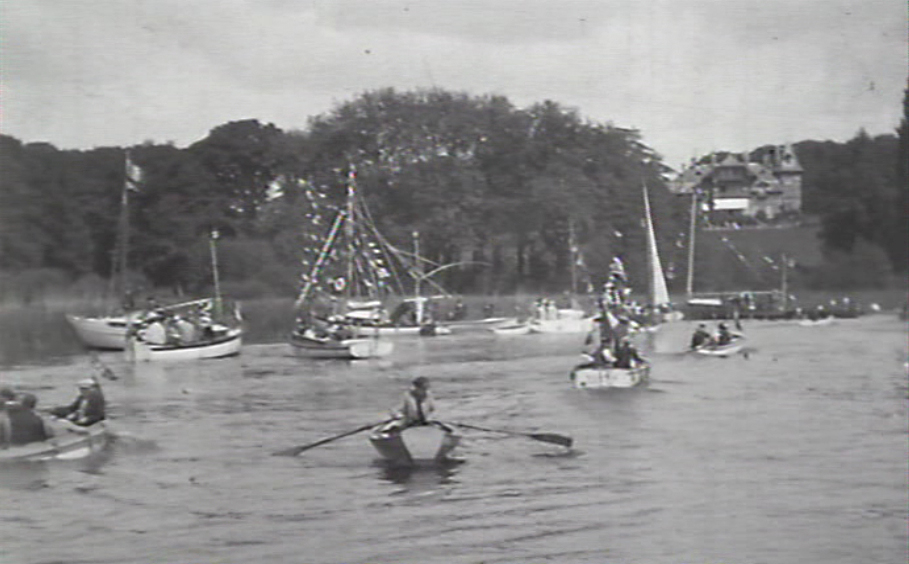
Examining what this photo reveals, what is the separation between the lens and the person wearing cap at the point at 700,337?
68.3 feet

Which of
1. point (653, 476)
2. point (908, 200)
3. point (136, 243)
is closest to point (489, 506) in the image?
point (653, 476)

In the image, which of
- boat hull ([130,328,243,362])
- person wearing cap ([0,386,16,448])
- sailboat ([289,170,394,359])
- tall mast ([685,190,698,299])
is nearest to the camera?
person wearing cap ([0,386,16,448])

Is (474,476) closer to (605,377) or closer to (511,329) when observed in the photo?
(605,377)

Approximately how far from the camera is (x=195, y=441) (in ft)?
39.1

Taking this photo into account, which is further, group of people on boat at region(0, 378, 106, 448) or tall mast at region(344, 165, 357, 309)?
tall mast at region(344, 165, 357, 309)

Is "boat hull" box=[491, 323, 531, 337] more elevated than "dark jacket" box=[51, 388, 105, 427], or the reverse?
"boat hull" box=[491, 323, 531, 337]

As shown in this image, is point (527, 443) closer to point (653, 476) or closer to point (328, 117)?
point (653, 476)

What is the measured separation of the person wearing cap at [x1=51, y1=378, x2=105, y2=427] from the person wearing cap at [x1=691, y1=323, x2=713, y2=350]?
11.9 m

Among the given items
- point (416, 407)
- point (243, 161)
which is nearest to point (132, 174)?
point (243, 161)

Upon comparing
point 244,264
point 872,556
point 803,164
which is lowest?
point 872,556

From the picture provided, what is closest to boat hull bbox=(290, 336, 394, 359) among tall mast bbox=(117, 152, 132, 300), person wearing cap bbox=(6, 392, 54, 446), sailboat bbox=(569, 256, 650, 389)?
sailboat bbox=(569, 256, 650, 389)

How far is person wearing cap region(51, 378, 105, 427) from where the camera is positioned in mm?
10867

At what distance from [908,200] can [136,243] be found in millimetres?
5584

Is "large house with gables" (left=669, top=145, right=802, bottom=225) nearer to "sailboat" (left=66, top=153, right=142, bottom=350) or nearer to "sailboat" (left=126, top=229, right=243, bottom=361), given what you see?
Answer: "sailboat" (left=126, top=229, right=243, bottom=361)
